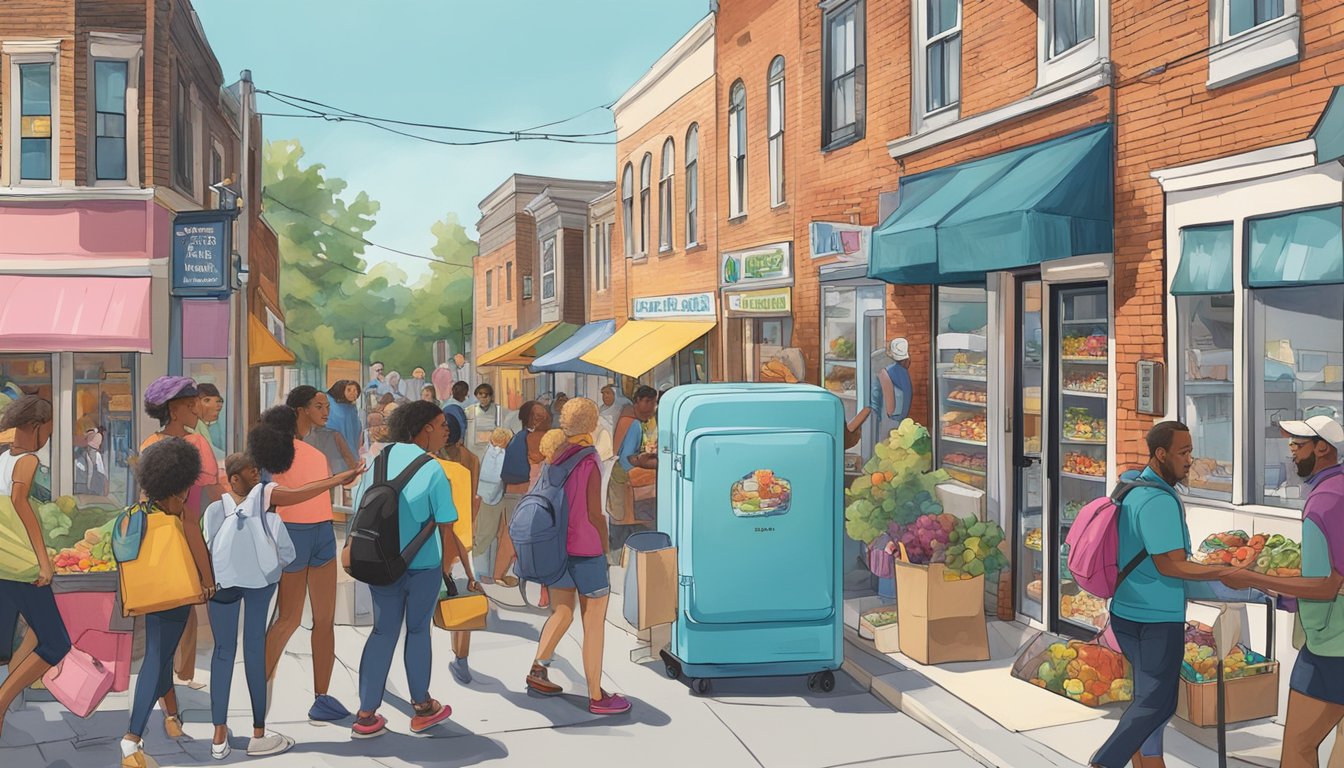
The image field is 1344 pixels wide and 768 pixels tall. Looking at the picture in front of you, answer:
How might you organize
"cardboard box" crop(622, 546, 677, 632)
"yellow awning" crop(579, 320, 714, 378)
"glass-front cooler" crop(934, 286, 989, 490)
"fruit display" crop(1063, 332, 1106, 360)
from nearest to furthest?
"cardboard box" crop(622, 546, 677, 632), "fruit display" crop(1063, 332, 1106, 360), "glass-front cooler" crop(934, 286, 989, 490), "yellow awning" crop(579, 320, 714, 378)

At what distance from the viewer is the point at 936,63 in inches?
446

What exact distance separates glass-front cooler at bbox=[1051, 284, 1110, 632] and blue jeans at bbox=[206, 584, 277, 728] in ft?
19.4

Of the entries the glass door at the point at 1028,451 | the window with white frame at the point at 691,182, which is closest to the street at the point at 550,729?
the glass door at the point at 1028,451

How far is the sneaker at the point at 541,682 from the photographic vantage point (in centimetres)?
761

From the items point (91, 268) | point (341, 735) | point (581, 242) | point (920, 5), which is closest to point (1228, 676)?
point (341, 735)

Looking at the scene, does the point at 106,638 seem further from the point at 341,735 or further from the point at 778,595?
the point at 778,595

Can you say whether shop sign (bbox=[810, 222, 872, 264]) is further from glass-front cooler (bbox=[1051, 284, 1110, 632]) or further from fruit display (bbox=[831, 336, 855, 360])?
glass-front cooler (bbox=[1051, 284, 1110, 632])

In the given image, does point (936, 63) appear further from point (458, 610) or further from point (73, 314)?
point (73, 314)

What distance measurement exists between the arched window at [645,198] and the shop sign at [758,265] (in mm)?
5753

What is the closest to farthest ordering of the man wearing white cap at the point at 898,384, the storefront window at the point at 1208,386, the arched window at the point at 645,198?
the storefront window at the point at 1208,386, the man wearing white cap at the point at 898,384, the arched window at the point at 645,198

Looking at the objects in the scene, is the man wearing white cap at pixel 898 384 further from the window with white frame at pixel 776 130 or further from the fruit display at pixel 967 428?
the window with white frame at pixel 776 130

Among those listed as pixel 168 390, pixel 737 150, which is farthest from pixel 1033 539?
pixel 737 150

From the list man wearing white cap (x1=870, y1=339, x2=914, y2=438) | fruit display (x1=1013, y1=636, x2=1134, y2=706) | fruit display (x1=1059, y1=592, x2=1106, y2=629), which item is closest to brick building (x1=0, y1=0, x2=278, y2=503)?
man wearing white cap (x1=870, y1=339, x2=914, y2=438)

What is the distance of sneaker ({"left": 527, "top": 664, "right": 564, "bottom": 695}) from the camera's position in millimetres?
7613
